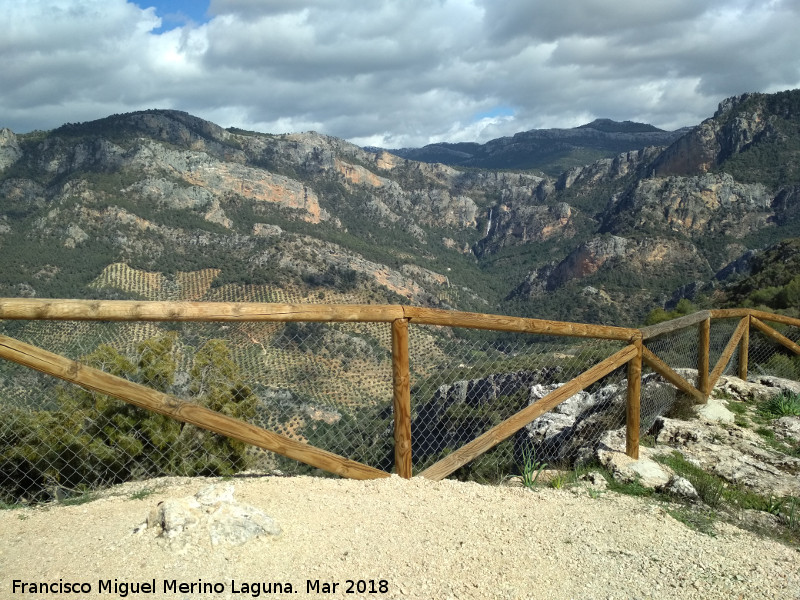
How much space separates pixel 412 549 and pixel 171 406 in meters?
1.65

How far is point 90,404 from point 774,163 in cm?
11451

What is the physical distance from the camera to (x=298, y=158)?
500 ft

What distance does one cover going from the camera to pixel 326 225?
12431cm

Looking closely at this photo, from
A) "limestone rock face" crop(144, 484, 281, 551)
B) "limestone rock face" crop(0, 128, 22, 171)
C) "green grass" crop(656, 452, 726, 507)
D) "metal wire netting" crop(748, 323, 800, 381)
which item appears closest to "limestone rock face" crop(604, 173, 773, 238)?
"metal wire netting" crop(748, 323, 800, 381)

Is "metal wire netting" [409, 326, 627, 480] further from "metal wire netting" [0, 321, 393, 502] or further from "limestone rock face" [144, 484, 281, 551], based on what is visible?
"limestone rock face" [144, 484, 281, 551]

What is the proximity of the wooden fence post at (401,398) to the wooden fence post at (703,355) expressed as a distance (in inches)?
185

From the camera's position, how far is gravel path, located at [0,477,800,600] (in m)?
2.81

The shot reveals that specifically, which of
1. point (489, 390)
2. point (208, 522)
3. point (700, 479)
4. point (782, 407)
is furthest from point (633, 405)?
point (208, 522)

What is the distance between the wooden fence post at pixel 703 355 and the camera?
7062 mm

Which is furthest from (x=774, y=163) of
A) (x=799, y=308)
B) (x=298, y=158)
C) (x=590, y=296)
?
(x=298, y=158)

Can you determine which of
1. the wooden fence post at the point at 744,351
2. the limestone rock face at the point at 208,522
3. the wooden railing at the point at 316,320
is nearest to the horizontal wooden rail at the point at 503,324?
the wooden railing at the point at 316,320

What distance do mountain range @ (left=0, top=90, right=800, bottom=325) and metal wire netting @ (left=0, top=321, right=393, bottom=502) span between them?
4681cm

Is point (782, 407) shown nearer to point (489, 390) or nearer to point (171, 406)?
point (489, 390)

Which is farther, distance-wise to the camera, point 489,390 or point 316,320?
point 489,390
